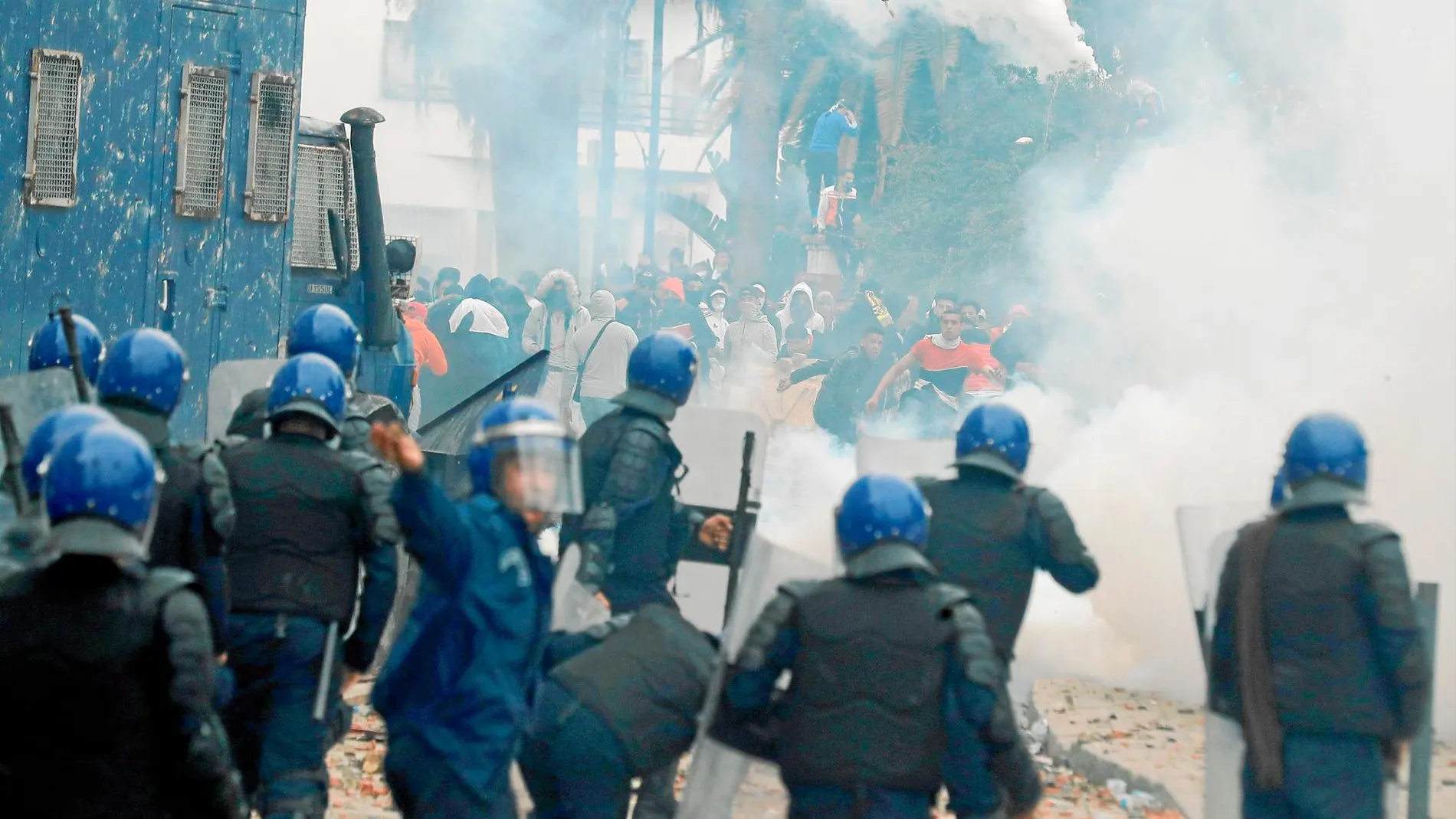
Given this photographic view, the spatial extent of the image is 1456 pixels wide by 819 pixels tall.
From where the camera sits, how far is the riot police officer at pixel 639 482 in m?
6.21

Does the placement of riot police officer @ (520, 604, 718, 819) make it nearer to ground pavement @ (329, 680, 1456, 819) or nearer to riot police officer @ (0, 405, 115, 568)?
riot police officer @ (0, 405, 115, 568)

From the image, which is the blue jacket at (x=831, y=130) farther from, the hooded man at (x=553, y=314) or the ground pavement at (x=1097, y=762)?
the ground pavement at (x=1097, y=762)

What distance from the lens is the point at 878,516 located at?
4543mm

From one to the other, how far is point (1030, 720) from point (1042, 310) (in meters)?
12.1

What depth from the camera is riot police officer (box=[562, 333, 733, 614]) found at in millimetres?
6211

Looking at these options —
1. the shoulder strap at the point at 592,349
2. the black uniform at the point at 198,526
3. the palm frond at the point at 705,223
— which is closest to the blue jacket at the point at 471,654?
the black uniform at the point at 198,526

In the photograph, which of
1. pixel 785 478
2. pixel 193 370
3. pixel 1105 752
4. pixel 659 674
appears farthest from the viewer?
pixel 785 478

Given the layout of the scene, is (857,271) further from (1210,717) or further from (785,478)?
(1210,717)

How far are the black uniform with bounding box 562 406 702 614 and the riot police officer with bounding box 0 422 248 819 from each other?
92.7 inches

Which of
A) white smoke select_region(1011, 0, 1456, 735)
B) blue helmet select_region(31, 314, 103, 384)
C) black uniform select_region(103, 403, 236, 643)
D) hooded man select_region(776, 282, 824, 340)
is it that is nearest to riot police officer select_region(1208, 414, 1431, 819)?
black uniform select_region(103, 403, 236, 643)

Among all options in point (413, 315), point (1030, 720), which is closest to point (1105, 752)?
point (1030, 720)

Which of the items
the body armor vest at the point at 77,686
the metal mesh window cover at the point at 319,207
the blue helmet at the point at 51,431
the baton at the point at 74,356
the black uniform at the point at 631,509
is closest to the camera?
the body armor vest at the point at 77,686

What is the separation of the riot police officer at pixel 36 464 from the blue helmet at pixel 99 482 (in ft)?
1.20

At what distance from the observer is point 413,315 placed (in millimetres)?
15781
